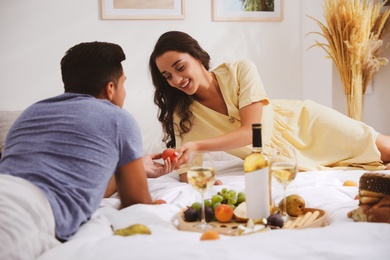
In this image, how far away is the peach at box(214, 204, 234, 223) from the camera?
161cm

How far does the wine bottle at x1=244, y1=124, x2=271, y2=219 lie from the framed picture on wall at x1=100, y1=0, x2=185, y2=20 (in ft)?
8.08

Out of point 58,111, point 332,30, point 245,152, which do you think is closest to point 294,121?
point 245,152

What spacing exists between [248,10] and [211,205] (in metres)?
2.59

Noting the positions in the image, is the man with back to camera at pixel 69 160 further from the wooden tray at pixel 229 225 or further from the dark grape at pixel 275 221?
the dark grape at pixel 275 221

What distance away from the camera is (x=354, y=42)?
3689 mm

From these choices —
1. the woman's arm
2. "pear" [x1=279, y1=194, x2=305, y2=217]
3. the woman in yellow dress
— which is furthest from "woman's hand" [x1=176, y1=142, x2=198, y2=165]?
"pear" [x1=279, y1=194, x2=305, y2=217]

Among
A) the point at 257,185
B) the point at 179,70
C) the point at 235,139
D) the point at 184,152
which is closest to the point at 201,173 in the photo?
the point at 257,185

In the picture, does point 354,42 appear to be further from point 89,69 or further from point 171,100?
point 89,69

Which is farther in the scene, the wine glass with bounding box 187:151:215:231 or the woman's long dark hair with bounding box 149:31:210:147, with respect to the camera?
the woman's long dark hair with bounding box 149:31:210:147

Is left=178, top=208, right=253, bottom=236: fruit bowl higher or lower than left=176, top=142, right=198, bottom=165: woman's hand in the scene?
lower

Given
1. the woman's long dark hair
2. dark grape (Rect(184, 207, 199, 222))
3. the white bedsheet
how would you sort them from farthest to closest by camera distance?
the woman's long dark hair < dark grape (Rect(184, 207, 199, 222)) < the white bedsheet

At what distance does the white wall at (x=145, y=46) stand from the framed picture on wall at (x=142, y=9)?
0.15 ft

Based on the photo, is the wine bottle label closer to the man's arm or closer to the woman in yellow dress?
the man's arm

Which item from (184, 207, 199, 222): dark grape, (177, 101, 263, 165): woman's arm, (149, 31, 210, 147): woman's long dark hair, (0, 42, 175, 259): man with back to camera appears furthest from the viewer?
(149, 31, 210, 147): woman's long dark hair
